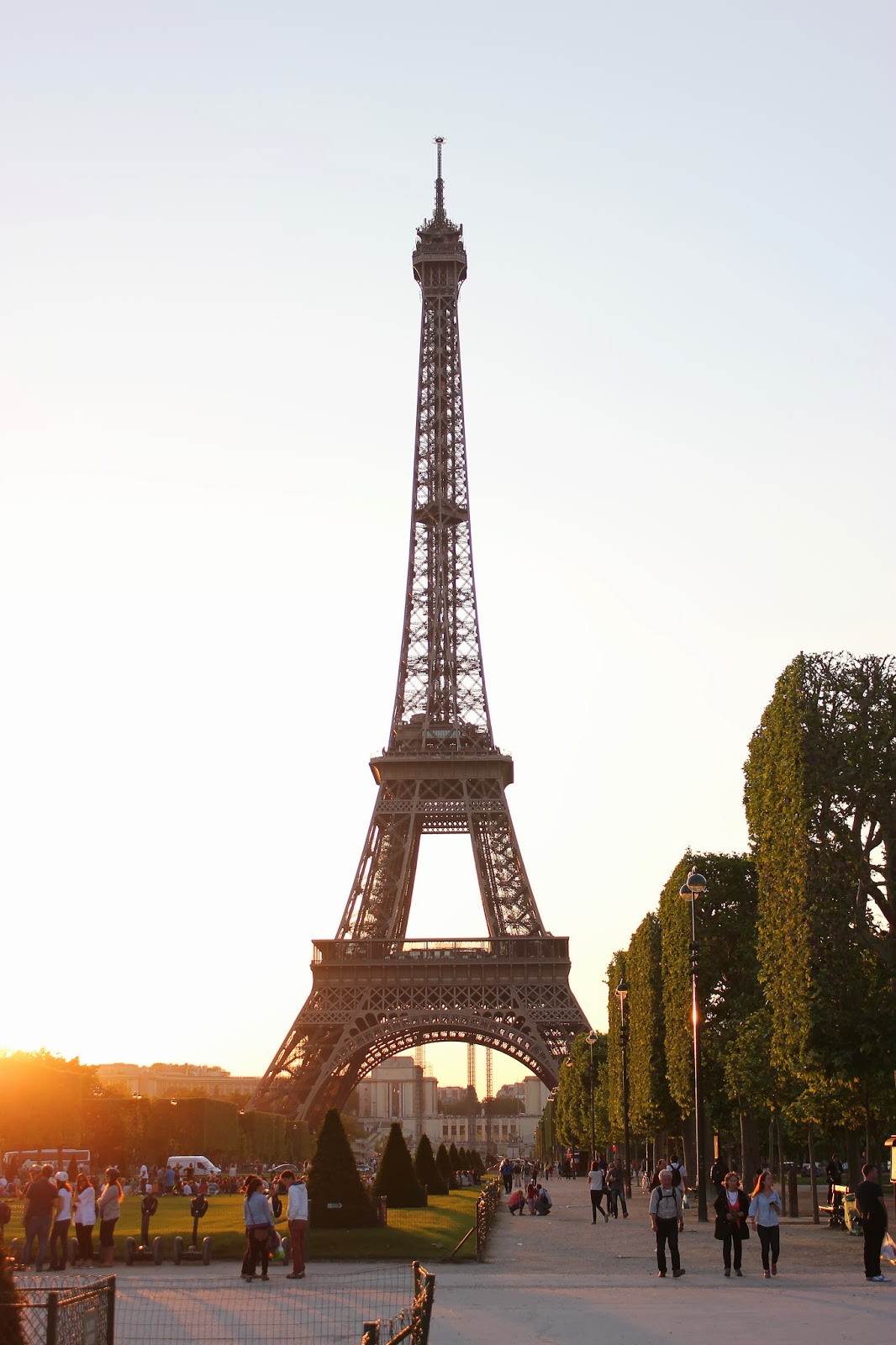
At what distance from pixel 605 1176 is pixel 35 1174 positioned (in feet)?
70.5

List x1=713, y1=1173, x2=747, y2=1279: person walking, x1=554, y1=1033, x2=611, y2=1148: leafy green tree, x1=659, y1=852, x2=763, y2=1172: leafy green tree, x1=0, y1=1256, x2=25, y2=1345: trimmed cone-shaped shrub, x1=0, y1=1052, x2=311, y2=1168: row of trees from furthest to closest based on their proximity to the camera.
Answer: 1. x1=554, y1=1033, x2=611, y2=1148: leafy green tree
2. x1=0, y1=1052, x2=311, y2=1168: row of trees
3. x1=659, y1=852, x2=763, y2=1172: leafy green tree
4. x1=713, y1=1173, x2=747, y2=1279: person walking
5. x1=0, y1=1256, x2=25, y2=1345: trimmed cone-shaped shrub

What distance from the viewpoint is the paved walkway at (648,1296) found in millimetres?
17859

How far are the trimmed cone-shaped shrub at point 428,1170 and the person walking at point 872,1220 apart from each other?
3208 centimetres

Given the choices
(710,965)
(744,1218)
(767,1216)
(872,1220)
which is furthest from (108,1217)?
(710,965)

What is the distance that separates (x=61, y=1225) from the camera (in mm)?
26359

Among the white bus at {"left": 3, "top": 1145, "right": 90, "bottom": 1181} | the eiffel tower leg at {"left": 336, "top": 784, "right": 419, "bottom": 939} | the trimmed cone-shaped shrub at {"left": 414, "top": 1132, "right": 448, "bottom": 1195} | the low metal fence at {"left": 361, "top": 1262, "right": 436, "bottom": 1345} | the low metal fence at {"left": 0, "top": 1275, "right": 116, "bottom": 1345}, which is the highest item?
the eiffel tower leg at {"left": 336, "top": 784, "right": 419, "bottom": 939}

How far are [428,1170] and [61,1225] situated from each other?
30139mm

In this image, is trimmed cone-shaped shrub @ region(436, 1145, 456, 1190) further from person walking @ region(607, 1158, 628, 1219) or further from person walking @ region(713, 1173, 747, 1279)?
person walking @ region(713, 1173, 747, 1279)

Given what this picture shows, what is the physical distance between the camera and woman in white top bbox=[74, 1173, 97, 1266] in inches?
1053

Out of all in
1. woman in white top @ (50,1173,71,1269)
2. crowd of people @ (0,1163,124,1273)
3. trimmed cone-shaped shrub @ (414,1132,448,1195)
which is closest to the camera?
crowd of people @ (0,1163,124,1273)

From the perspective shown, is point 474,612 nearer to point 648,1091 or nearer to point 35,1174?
point 648,1091

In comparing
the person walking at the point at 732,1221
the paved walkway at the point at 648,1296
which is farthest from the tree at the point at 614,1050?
the person walking at the point at 732,1221

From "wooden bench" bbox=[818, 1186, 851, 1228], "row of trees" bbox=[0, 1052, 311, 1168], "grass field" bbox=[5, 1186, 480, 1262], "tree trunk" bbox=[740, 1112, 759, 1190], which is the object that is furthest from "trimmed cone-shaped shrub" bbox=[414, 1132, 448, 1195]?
"row of trees" bbox=[0, 1052, 311, 1168]

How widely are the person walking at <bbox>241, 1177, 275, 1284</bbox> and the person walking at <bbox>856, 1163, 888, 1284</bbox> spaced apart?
361 inches
